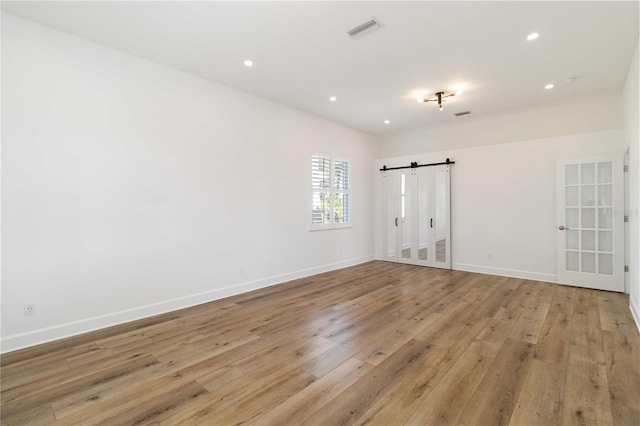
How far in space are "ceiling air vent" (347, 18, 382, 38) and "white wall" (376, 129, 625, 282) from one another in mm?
3975

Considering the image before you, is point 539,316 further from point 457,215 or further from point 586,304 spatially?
point 457,215

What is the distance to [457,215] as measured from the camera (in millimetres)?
6176

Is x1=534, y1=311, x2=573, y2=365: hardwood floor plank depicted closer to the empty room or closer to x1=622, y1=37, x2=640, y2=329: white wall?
the empty room

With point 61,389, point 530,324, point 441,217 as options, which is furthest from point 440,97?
point 61,389

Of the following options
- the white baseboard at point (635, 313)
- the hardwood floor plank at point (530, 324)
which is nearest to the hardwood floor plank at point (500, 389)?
the hardwood floor plank at point (530, 324)

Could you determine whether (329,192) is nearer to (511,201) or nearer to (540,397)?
(511,201)

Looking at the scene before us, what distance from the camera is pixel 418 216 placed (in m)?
6.63

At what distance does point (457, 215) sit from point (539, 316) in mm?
2934

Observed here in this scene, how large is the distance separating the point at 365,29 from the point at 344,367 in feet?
10.6

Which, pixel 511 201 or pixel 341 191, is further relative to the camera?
pixel 341 191

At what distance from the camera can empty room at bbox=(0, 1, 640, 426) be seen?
2.15m

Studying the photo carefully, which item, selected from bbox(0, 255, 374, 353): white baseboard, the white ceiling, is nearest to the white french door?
the white ceiling

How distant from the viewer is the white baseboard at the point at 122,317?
110 inches

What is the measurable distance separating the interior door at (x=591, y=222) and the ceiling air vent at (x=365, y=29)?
4231 millimetres
